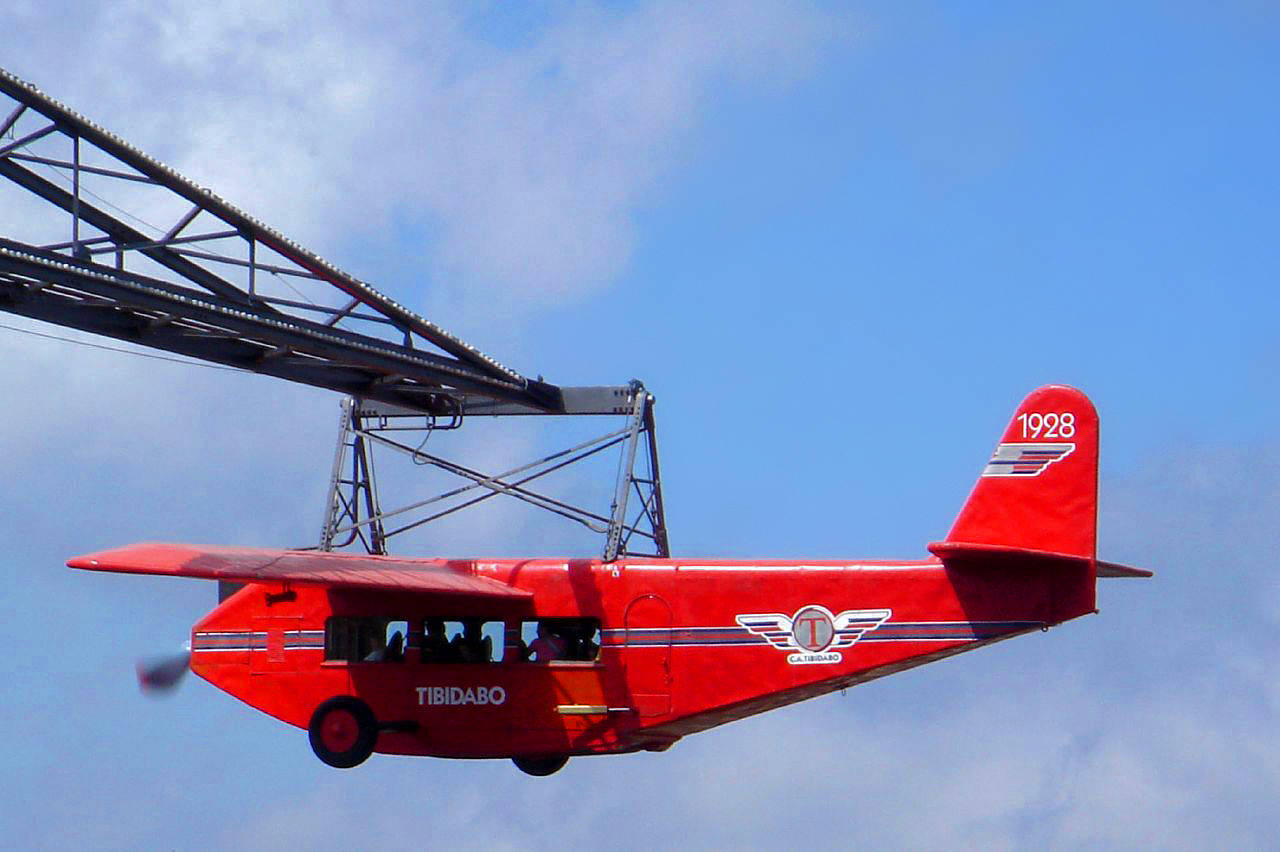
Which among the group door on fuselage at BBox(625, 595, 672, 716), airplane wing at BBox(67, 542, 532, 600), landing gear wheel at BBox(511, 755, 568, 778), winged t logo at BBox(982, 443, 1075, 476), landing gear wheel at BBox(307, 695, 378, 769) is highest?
winged t logo at BBox(982, 443, 1075, 476)

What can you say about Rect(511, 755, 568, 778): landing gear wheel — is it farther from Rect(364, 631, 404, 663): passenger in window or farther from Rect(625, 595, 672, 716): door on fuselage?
Rect(364, 631, 404, 663): passenger in window

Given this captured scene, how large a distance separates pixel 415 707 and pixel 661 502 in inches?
220

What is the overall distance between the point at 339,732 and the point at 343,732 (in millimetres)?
60

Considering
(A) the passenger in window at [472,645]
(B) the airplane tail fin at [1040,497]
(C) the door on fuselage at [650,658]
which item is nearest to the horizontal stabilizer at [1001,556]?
(B) the airplane tail fin at [1040,497]

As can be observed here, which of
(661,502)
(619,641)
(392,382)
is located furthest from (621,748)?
(392,382)

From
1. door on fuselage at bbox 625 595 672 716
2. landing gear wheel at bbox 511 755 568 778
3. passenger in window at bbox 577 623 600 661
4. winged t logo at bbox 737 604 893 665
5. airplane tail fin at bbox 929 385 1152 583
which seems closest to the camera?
airplane tail fin at bbox 929 385 1152 583

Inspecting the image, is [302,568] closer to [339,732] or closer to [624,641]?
[339,732]

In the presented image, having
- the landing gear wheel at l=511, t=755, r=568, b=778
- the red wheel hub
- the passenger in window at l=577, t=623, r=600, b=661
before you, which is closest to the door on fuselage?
the passenger in window at l=577, t=623, r=600, b=661

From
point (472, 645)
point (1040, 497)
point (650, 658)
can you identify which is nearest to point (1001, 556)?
point (1040, 497)

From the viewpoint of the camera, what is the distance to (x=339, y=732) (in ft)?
96.0

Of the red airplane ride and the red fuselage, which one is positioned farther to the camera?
the red fuselage

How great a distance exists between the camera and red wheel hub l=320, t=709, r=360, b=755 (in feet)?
95.9

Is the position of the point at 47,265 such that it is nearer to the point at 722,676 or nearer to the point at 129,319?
the point at 129,319

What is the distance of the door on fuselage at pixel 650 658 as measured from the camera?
2886cm
